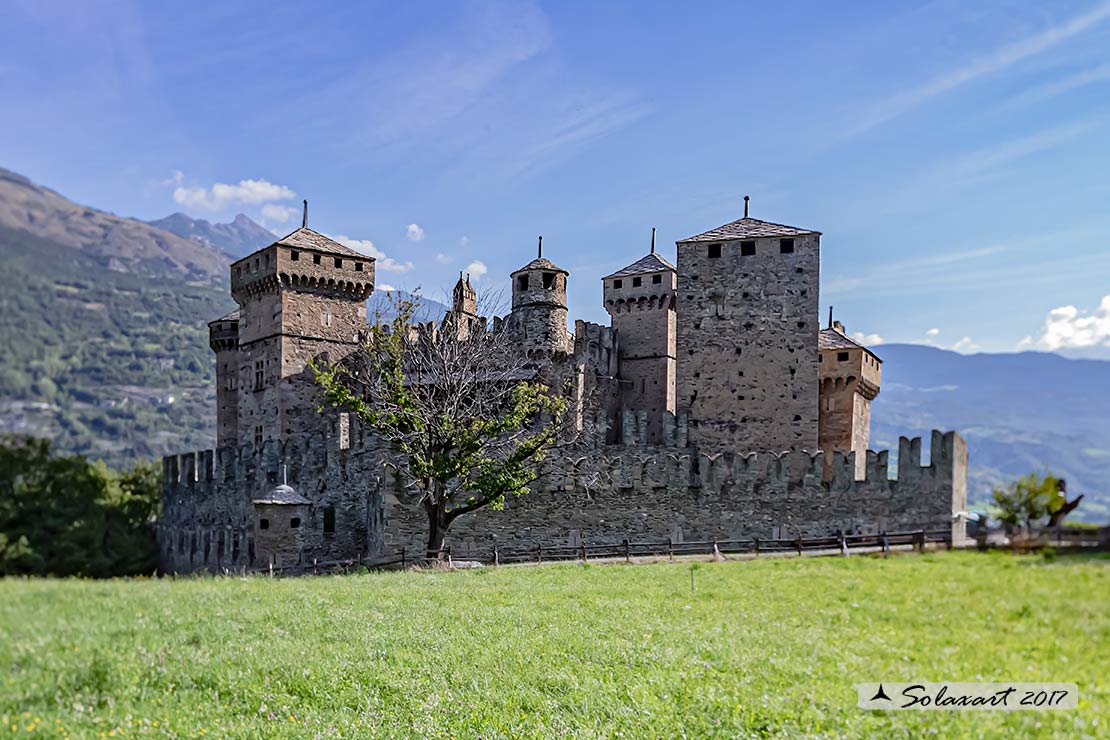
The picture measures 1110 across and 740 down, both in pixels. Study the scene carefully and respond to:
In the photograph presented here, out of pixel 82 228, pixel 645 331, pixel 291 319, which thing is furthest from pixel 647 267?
pixel 82 228

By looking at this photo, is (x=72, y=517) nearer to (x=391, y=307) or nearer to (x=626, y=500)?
(x=391, y=307)

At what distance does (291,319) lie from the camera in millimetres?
33875

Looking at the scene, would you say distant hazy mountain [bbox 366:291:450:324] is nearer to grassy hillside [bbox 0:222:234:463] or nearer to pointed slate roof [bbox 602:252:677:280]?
pointed slate roof [bbox 602:252:677:280]

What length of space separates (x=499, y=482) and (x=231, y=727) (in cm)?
1502

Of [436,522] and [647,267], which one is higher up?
[647,267]

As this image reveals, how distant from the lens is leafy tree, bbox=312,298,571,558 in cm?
2284

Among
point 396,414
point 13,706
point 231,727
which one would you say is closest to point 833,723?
point 231,727

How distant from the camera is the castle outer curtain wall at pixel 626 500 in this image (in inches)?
871

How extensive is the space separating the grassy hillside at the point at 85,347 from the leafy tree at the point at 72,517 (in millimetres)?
21767

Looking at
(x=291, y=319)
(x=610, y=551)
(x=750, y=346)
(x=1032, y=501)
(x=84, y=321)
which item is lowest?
(x=610, y=551)

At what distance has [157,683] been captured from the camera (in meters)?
9.72

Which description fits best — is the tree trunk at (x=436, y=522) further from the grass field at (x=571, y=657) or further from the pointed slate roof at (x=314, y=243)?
the pointed slate roof at (x=314, y=243)

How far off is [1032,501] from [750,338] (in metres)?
24.9

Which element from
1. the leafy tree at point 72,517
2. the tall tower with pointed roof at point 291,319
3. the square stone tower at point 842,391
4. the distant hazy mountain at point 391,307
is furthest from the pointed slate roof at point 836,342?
the leafy tree at point 72,517
